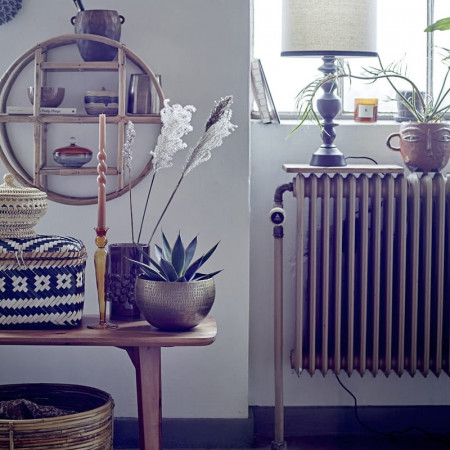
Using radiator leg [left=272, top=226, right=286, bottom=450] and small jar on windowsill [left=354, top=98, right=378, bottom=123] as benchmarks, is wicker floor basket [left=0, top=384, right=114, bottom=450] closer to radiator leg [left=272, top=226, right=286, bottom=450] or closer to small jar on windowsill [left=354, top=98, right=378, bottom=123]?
radiator leg [left=272, top=226, right=286, bottom=450]

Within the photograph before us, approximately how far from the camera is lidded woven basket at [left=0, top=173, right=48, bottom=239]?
230 centimetres

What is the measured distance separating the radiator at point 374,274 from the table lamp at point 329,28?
1.55 ft

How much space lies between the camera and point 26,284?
2262 millimetres

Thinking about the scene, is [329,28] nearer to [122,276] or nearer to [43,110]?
[43,110]

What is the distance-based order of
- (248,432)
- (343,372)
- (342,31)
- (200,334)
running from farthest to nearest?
(343,372)
(248,432)
(342,31)
(200,334)

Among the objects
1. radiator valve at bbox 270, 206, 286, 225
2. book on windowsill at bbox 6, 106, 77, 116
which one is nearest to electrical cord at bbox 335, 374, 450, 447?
radiator valve at bbox 270, 206, 286, 225

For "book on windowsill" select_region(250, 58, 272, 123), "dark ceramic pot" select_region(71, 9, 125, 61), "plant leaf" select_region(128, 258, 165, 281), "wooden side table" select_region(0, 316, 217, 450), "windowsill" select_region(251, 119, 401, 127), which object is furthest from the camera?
"windowsill" select_region(251, 119, 401, 127)

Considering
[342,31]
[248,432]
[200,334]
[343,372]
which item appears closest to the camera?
[200,334]

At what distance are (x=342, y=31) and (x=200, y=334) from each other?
1287mm

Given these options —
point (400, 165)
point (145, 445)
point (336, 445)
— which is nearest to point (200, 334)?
point (145, 445)

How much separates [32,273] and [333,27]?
140cm

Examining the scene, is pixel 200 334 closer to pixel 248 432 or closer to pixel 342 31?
pixel 248 432

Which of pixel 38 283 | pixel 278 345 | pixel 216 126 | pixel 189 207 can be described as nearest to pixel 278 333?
pixel 278 345

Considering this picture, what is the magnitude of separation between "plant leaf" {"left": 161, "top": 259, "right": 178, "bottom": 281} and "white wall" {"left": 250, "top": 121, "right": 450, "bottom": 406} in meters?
0.99
